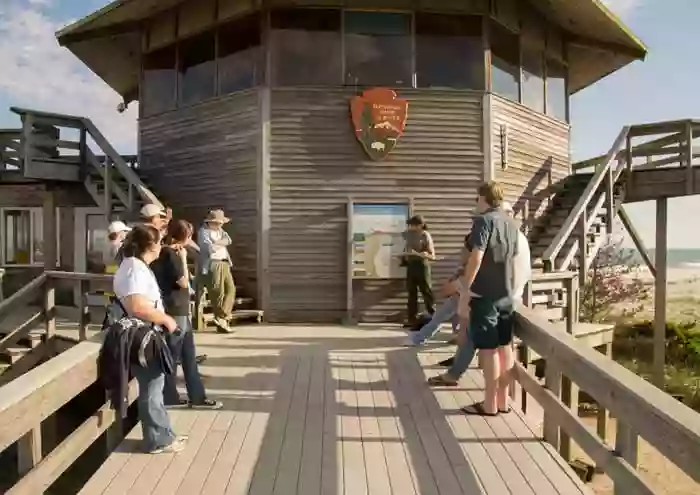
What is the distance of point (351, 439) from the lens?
4566 mm

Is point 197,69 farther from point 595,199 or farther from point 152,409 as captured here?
point 152,409

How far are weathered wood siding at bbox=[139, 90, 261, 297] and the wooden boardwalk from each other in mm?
4430

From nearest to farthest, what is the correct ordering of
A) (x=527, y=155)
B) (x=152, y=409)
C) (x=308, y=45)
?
(x=152, y=409) → (x=308, y=45) → (x=527, y=155)

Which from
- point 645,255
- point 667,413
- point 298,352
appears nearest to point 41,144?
point 298,352

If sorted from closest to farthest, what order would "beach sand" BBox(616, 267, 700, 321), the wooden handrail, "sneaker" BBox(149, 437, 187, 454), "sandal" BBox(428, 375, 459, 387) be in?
1. the wooden handrail
2. "sneaker" BBox(149, 437, 187, 454)
3. "sandal" BBox(428, 375, 459, 387)
4. "beach sand" BBox(616, 267, 700, 321)

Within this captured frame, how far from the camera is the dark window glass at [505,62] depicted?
452 inches

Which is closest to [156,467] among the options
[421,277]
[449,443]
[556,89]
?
[449,443]

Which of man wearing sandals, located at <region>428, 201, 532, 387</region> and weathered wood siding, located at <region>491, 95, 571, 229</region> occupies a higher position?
weathered wood siding, located at <region>491, 95, 571, 229</region>

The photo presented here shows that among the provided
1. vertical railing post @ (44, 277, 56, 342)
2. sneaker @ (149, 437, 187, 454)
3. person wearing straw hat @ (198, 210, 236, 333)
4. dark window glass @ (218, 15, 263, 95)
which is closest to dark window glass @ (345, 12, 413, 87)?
dark window glass @ (218, 15, 263, 95)

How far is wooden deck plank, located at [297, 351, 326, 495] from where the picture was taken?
3807 mm

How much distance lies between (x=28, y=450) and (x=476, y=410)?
11.0 feet

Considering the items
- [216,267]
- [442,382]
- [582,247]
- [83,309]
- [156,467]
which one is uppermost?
[582,247]

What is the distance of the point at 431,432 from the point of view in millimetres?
4719

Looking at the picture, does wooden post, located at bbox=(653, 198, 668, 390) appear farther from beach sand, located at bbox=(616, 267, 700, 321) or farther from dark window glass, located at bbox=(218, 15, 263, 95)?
beach sand, located at bbox=(616, 267, 700, 321)
